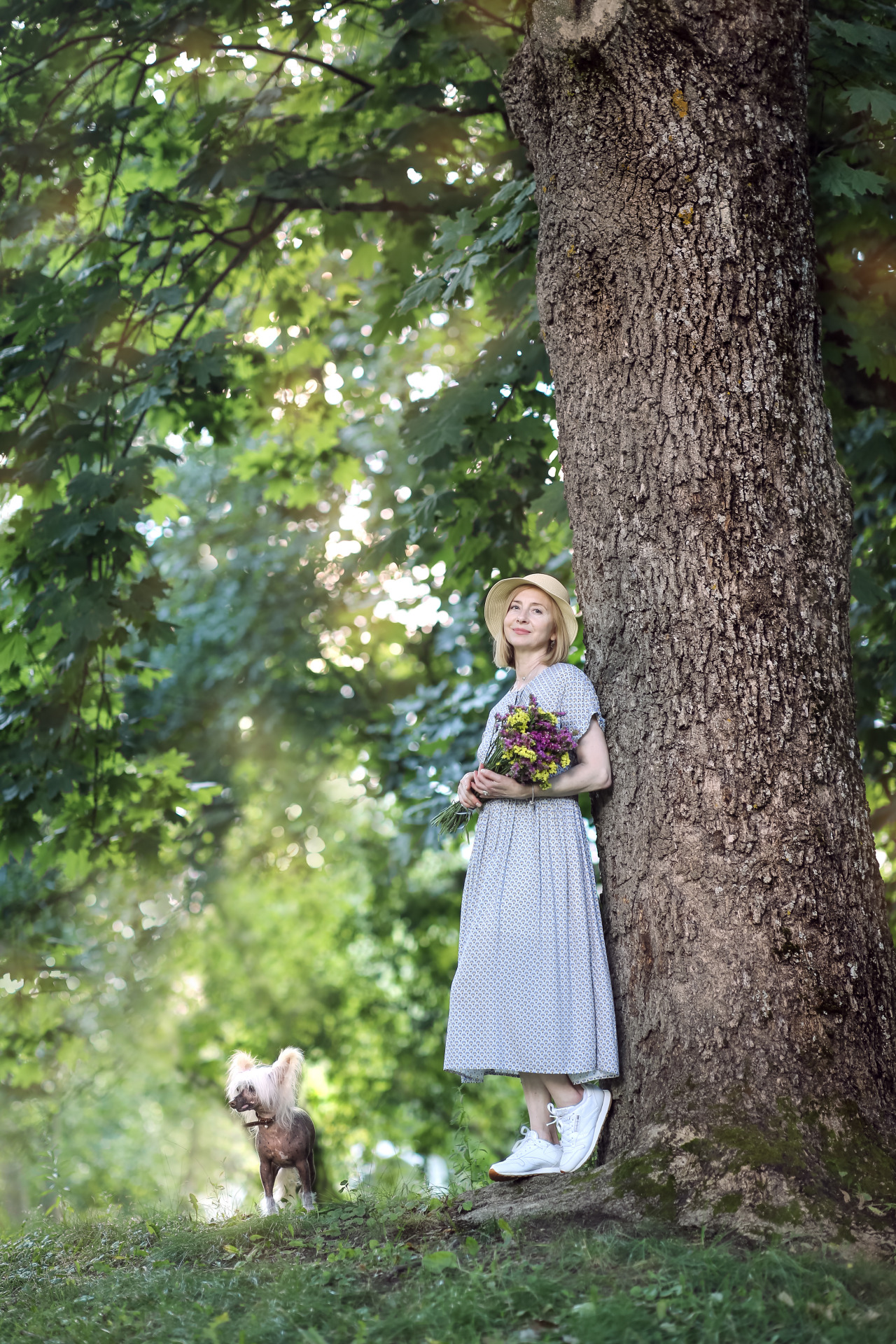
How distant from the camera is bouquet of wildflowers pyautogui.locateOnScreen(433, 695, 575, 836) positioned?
12.9 feet

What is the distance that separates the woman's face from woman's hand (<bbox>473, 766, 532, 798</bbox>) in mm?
623

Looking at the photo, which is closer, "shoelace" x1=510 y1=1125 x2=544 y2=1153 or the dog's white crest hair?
Answer: "shoelace" x1=510 y1=1125 x2=544 y2=1153

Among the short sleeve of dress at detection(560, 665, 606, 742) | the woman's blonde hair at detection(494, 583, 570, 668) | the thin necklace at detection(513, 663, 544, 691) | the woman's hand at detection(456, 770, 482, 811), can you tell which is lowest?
the woman's hand at detection(456, 770, 482, 811)

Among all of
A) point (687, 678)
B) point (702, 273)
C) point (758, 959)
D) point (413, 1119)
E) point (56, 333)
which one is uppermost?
point (56, 333)

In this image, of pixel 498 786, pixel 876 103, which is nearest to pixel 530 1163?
pixel 498 786

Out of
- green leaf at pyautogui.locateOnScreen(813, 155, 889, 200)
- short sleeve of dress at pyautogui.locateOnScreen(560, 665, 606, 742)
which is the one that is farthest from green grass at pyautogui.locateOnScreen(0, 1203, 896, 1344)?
green leaf at pyautogui.locateOnScreen(813, 155, 889, 200)

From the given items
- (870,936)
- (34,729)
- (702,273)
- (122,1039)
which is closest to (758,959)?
(870,936)

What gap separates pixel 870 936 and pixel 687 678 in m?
1.00

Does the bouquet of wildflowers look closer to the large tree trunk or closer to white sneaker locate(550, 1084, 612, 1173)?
the large tree trunk

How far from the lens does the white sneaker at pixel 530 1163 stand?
3.83 metres

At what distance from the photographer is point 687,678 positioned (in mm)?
3785

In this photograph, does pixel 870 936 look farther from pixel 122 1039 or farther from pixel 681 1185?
pixel 122 1039

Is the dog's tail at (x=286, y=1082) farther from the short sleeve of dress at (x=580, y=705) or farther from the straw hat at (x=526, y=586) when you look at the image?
the straw hat at (x=526, y=586)

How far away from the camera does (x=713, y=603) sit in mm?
3793
